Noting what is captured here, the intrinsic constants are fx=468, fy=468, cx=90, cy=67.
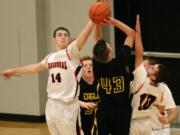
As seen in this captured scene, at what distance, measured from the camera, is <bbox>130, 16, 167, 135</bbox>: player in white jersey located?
191 inches

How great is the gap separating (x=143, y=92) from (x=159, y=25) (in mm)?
4169

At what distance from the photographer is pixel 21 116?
958 cm

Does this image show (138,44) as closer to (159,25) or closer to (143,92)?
(143,92)

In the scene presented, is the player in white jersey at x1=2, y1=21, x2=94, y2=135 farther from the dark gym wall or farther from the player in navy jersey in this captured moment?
the dark gym wall

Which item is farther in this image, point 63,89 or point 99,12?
point 63,89

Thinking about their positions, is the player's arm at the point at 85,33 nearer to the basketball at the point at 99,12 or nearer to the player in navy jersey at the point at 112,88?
the basketball at the point at 99,12

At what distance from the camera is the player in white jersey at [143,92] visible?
4.86m

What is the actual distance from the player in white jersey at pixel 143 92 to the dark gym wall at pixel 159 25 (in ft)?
12.5

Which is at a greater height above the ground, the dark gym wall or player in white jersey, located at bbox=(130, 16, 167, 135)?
the dark gym wall

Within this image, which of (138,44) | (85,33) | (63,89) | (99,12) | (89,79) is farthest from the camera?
(89,79)

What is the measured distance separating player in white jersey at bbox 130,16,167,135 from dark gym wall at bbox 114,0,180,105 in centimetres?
380

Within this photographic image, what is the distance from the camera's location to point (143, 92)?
4914 millimetres

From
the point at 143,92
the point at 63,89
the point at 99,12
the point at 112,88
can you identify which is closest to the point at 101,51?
the point at 112,88

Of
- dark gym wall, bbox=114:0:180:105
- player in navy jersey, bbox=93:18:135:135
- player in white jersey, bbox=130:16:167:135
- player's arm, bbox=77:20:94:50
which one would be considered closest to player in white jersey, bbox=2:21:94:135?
player's arm, bbox=77:20:94:50
